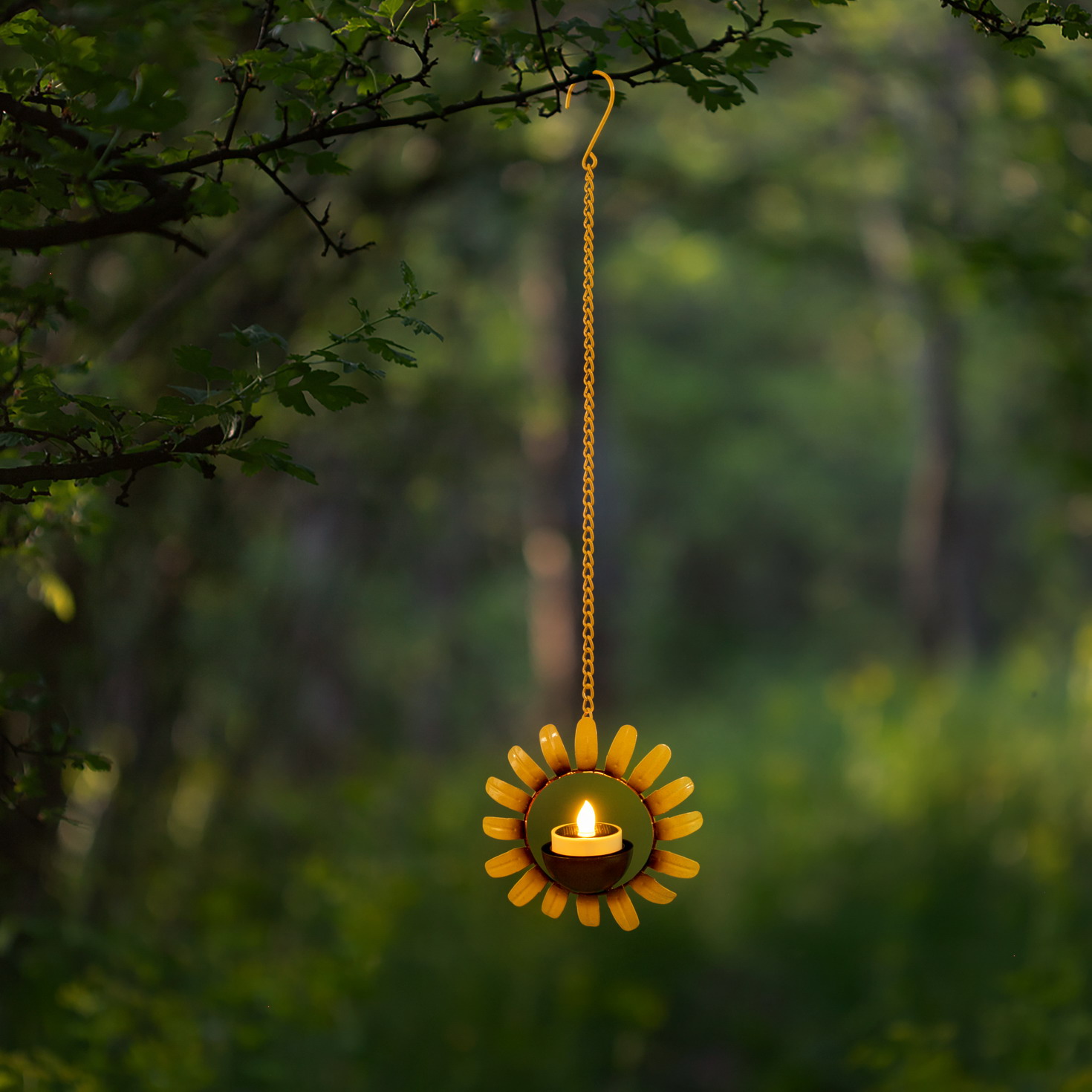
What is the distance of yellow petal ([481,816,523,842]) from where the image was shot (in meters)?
1.70

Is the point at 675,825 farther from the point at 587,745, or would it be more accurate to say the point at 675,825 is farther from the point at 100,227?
the point at 100,227

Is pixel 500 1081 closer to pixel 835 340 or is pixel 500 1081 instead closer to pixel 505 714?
pixel 505 714

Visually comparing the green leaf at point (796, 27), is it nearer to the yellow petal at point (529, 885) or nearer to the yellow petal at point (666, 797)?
A: the yellow petal at point (666, 797)

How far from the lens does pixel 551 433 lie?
796cm

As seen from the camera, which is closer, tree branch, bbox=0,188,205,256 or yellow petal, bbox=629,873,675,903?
tree branch, bbox=0,188,205,256

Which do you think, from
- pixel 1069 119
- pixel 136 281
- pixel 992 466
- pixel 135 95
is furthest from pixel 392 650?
pixel 992 466

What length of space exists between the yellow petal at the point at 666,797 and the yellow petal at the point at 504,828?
0.21 meters

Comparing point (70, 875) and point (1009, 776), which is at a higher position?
point (1009, 776)

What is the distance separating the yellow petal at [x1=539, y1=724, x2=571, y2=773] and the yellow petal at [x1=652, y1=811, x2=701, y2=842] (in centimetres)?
18

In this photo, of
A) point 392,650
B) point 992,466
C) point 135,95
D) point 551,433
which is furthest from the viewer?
point 992,466

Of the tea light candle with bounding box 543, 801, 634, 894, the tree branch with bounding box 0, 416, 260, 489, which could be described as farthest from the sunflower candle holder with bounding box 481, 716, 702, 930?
the tree branch with bounding box 0, 416, 260, 489

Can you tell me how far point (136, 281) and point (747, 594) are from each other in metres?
16.2

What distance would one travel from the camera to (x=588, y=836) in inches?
66.7

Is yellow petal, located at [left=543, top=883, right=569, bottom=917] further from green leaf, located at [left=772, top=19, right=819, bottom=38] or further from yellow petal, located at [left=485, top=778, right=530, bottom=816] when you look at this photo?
green leaf, located at [left=772, top=19, right=819, bottom=38]
